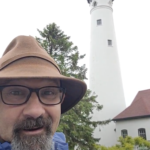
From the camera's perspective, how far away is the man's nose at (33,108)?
1342mm

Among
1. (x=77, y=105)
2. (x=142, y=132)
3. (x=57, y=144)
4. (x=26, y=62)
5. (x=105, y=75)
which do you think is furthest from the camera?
(x=105, y=75)

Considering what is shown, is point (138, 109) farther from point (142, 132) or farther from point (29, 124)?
point (29, 124)

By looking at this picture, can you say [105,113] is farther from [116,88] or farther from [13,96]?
[13,96]

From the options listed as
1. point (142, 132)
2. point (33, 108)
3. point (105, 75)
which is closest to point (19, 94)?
point (33, 108)

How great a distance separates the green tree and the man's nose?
7843mm

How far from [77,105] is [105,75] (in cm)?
1070

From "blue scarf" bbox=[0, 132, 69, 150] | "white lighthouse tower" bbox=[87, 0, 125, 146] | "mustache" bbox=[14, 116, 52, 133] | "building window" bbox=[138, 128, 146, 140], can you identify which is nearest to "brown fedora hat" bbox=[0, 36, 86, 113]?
"mustache" bbox=[14, 116, 52, 133]

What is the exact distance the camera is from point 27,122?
1350 millimetres

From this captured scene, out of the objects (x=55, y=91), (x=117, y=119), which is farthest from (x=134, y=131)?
(x=55, y=91)

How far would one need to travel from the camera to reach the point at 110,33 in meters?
22.5

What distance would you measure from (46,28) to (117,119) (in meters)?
12.0

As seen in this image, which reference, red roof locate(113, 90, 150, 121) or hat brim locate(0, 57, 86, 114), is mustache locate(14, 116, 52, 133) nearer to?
hat brim locate(0, 57, 86, 114)

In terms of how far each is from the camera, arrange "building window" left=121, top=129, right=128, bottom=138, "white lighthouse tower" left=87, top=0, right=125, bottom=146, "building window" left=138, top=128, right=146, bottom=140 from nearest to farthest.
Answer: "building window" left=138, top=128, right=146, bottom=140, "building window" left=121, top=129, right=128, bottom=138, "white lighthouse tower" left=87, top=0, right=125, bottom=146

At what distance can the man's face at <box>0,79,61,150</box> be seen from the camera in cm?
135
